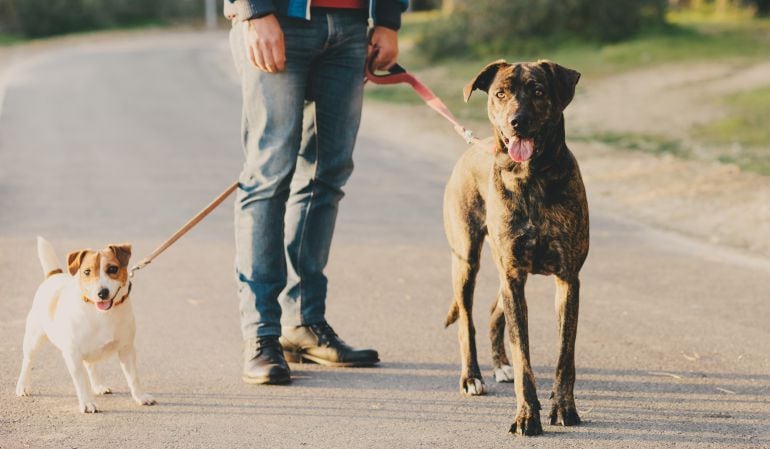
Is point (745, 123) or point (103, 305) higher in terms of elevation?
point (103, 305)

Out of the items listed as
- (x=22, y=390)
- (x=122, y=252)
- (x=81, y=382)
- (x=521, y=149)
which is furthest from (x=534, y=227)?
(x=22, y=390)

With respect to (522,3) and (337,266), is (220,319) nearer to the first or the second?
(337,266)

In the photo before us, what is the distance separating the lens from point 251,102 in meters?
4.93

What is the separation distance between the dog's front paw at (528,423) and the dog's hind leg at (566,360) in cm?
14

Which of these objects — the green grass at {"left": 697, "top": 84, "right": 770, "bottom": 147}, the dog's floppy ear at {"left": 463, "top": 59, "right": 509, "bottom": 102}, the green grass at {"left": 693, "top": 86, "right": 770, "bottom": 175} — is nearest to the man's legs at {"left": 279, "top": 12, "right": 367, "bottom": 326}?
the dog's floppy ear at {"left": 463, "top": 59, "right": 509, "bottom": 102}

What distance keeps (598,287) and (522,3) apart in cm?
1869

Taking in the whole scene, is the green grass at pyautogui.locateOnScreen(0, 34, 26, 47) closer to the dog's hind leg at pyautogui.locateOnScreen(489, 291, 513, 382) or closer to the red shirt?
the red shirt

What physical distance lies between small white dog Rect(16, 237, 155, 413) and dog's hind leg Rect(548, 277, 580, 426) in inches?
67.5

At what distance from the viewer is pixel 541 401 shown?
15.4 ft

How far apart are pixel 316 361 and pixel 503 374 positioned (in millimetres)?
913

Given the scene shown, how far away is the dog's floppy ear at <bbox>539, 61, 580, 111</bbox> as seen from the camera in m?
4.20

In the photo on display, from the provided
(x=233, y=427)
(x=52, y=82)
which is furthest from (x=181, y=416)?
(x=52, y=82)

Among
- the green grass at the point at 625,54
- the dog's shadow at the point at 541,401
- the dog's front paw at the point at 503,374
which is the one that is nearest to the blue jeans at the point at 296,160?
the dog's shadow at the point at 541,401

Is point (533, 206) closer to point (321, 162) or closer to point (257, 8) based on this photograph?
point (321, 162)
